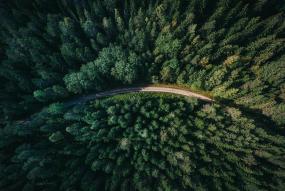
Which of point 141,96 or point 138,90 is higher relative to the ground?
point 138,90

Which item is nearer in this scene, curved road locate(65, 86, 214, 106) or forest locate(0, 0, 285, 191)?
forest locate(0, 0, 285, 191)

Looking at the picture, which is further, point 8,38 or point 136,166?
point 8,38

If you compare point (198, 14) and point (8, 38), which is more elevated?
point (198, 14)

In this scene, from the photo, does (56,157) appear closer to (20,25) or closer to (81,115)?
(81,115)

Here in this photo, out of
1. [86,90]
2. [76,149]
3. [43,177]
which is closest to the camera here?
[43,177]

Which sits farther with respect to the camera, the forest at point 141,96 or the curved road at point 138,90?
the curved road at point 138,90

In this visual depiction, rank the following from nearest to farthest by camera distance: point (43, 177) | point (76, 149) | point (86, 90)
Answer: point (43, 177), point (76, 149), point (86, 90)

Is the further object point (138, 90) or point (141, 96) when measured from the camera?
point (138, 90)

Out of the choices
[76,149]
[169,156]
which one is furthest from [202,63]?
[76,149]
